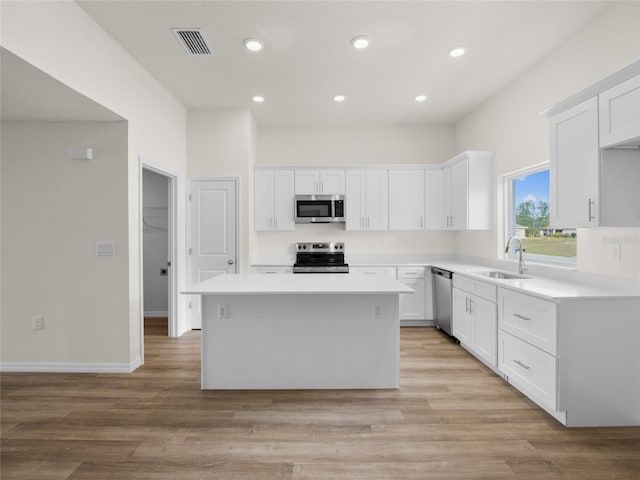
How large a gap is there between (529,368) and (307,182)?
355 cm

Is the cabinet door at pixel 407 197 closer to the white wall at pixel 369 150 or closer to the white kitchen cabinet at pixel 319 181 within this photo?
the white wall at pixel 369 150

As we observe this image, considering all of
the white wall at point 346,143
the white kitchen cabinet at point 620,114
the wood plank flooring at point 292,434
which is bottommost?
the wood plank flooring at point 292,434

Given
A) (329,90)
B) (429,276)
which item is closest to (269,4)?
(329,90)

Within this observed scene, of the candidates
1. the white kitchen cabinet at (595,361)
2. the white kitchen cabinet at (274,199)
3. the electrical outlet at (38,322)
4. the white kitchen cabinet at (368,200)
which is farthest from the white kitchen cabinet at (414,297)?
the electrical outlet at (38,322)

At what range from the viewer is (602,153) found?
7.39 feet

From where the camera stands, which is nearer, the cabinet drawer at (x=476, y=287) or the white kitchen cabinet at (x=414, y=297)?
the cabinet drawer at (x=476, y=287)

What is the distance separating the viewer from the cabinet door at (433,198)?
5.06m

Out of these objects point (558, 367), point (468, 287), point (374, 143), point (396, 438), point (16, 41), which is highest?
point (374, 143)

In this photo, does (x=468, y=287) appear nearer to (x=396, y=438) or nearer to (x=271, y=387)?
(x=396, y=438)

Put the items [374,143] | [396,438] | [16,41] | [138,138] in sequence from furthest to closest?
[374,143] < [138,138] < [396,438] < [16,41]

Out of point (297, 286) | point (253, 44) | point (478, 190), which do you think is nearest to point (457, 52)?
point (478, 190)

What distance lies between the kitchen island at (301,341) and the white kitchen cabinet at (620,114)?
174 centimetres

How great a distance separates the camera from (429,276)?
4758 millimetres

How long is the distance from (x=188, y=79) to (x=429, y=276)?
12.7 ft
